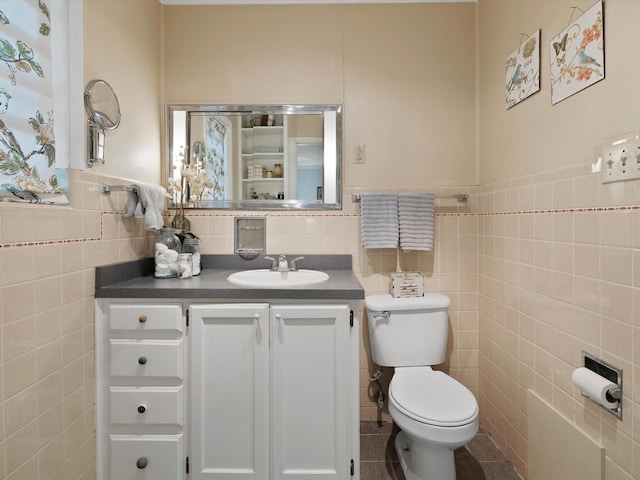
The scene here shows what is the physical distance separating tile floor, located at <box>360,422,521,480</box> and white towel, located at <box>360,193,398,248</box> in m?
1.05

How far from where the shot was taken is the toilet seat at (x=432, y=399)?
48.8 inches

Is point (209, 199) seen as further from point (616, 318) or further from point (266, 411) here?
point (616, 318)

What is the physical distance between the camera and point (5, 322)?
0.98m

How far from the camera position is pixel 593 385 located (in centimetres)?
101

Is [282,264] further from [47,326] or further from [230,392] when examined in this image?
[47,326]

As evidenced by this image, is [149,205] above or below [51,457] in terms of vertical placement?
above

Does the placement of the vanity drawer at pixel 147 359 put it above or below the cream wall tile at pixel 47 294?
below

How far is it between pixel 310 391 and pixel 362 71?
1732 mm

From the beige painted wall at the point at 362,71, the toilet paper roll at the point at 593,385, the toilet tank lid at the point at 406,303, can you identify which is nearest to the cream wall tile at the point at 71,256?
the beige painted wall at the point at 362,71

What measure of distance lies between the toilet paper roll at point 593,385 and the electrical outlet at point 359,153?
138 centimetres

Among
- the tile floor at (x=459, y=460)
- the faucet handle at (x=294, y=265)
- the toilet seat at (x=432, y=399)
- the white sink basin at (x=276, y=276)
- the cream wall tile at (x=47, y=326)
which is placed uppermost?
the faucet handle at (x=294, y=265)

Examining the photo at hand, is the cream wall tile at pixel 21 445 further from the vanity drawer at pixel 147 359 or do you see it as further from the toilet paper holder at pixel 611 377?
the toilet paper holder at pixel 611 377

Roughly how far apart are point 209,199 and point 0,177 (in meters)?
0.99

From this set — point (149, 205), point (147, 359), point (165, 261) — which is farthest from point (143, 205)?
point (147, 359)
